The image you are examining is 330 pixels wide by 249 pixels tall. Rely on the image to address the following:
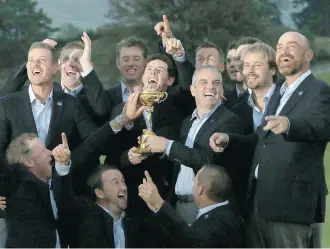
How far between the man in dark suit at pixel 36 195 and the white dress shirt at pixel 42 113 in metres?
0.24

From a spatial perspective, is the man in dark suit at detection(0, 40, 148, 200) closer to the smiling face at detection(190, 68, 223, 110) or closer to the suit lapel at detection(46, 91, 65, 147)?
the suit lapel at detection(46, 91, 65, 147)

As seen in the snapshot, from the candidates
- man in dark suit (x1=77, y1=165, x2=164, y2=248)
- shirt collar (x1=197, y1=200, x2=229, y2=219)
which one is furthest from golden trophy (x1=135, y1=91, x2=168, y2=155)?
shirt collar (x1=197, y1=200, x2=229, y2=219)

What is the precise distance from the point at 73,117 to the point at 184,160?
0.77 meters

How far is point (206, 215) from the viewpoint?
4367 mm

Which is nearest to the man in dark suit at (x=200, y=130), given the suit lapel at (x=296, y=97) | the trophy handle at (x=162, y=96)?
the trophy handle at (x=162, y=96)

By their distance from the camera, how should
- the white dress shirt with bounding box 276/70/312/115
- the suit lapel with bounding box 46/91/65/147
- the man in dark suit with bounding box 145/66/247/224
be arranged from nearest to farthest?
the white dress shirt with bounding box 276/70/312/115, the man in dark suit with bounding box 145/66/247/224, the suit lapel with bounding box 46/91/65/147

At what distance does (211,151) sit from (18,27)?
6172 mm

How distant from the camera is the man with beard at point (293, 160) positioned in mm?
4387

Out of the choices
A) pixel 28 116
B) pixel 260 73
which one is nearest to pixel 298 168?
pixel 260 73

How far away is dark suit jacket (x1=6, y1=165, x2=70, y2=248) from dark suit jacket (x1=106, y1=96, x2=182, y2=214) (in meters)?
0.54

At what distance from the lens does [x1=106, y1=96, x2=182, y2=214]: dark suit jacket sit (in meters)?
5.11

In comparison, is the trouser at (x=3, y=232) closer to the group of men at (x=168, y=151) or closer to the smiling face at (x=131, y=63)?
the group of men at (x=168, y=151)

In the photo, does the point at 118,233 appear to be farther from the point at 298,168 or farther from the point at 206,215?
the point at 298,168

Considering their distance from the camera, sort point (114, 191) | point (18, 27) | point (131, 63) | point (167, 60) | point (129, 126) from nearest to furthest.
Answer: point (114, 191), point (129, 126), point (167, 60), point (131, 63), point (18, 27)
